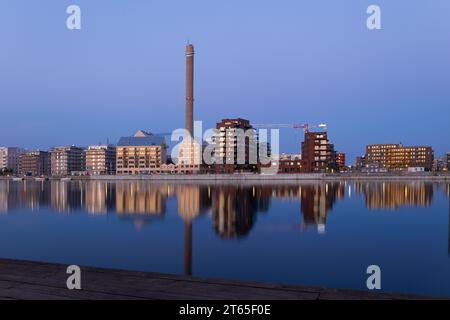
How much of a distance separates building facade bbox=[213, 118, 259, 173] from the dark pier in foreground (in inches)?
6696

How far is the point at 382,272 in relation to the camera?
15.0 metres

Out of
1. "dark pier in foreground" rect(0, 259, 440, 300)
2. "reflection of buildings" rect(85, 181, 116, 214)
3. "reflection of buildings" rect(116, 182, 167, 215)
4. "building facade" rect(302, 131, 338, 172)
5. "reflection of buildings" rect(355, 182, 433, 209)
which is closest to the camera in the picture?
"dark pier in foreground" rect(0, 259, 440, 300)

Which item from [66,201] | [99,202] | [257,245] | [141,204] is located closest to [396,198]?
[141,204]

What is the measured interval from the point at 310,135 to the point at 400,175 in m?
39.7

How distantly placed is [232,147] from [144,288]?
173062 millimetres

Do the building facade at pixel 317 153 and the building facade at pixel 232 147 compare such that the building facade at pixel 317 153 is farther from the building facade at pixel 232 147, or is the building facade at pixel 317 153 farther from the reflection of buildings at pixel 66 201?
the reflection of buildings at pixel 66 201

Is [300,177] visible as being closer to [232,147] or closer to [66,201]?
[232,147]

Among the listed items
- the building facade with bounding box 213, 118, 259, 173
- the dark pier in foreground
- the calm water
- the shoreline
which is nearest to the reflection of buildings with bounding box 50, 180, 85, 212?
the calm water

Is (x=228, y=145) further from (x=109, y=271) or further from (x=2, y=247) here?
(x=109, y=271)

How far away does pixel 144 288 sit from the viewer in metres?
7.80

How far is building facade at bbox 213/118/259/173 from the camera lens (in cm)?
17988

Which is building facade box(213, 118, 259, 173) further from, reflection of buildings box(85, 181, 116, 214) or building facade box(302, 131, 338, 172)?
reflection of buildings box(85, 181, 116, 214)

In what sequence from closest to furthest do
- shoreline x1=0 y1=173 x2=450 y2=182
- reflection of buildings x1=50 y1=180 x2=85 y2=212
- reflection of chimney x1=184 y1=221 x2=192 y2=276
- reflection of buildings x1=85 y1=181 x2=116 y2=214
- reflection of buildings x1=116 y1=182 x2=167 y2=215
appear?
reflection of chimney x1=184 y1=221 x2=192 y2=276, reflection of buildings x1=116 y1=182 x2=167 y2=215, reflection of buildings x1=85 y1=181 x2=116 y2=214, reflection of buildings x1=50 y1=180 x2=85 y2=212, shoreline x1=0 y1=173 x2=450 y2=182

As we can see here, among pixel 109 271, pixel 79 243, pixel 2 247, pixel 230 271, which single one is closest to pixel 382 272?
pixel 230 271
